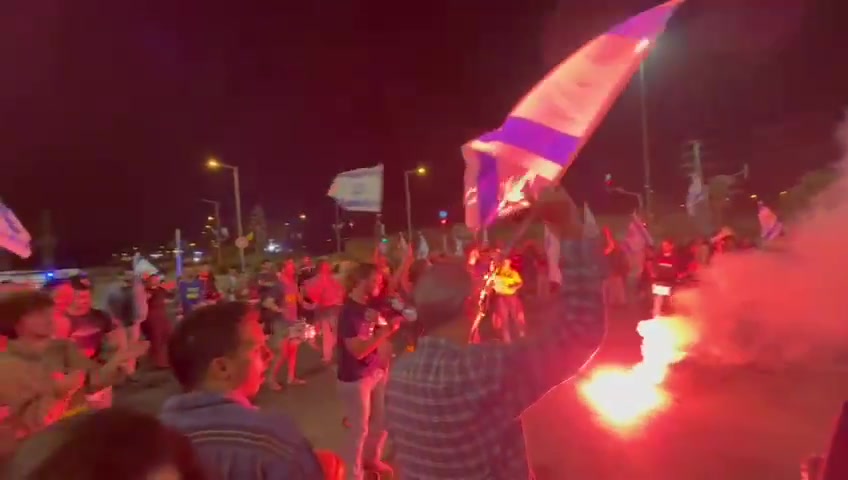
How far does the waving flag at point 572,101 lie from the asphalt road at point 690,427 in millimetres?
2864

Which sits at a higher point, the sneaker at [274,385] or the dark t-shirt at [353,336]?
the dark t-shirt at [353,336]

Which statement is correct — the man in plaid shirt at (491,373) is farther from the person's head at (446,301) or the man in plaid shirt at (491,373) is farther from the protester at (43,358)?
the protester at (43,358)

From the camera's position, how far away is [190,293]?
17469 mm

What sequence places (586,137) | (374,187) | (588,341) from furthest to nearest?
(374,187)
(586,137)
(588,341)

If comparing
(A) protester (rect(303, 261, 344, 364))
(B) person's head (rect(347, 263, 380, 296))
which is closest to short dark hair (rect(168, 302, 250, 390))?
(B) person's head (rect(347, 263, 380, 296))

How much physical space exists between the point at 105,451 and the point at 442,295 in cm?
160

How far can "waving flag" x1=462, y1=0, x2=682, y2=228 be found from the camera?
4523 millimetres

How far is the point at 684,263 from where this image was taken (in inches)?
674

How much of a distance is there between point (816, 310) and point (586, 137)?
27.2ft

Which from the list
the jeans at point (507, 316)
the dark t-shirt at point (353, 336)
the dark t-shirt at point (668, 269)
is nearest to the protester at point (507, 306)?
the jeans at point (507, 316)

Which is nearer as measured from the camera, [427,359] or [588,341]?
[588,341]

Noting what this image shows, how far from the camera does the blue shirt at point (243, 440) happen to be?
219 cm

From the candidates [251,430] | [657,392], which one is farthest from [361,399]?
[657,392]

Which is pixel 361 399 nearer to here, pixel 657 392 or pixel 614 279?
pixel 657 392
